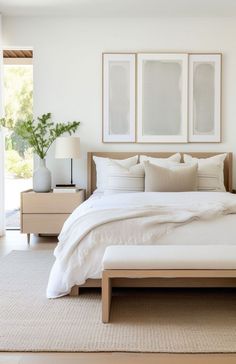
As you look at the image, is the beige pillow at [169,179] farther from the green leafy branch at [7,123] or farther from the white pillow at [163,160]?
the green leafy branch at [7,123]

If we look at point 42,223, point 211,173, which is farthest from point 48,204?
point 211,173

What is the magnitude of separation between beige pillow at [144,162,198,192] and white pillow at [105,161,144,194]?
0.17m

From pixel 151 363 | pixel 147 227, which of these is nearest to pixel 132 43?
pixel 147 227

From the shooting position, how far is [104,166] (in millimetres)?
5391

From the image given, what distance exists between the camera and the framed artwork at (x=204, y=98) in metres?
5.66

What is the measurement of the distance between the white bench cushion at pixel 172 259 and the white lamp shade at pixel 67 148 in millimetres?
2664

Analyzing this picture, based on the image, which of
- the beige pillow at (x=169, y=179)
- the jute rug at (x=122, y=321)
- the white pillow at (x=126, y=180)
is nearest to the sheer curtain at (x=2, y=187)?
the white pillow at (x=126, y=180)

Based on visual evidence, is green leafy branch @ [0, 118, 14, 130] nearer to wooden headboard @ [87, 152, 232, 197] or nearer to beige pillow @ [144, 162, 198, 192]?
wooden headboard @ [87, 152, 232, 197]

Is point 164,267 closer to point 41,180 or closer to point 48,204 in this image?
point 48,204

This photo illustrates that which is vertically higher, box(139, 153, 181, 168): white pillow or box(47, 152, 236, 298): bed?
box(139, 153, 181, 168): white pillow

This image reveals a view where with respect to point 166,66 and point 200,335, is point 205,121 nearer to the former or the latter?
point 166,66

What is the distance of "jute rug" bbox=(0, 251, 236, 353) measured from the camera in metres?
2.38

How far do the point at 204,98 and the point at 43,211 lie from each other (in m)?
2.54

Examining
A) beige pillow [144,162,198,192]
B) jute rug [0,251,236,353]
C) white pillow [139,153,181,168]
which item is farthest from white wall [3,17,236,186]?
jute rug [0,251,236,353]
